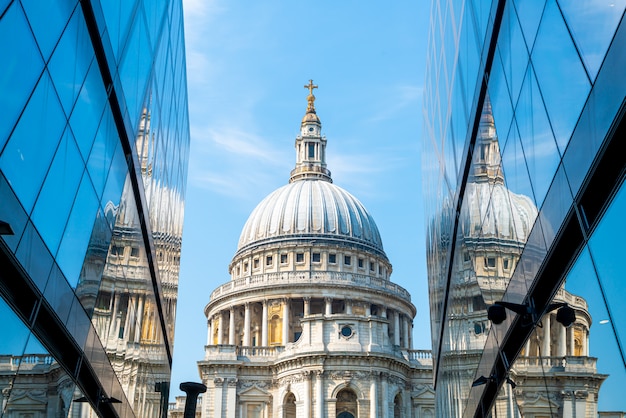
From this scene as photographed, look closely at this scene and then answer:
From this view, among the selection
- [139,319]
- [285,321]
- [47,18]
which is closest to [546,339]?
[47,18]

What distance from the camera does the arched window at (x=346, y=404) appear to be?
240 ft

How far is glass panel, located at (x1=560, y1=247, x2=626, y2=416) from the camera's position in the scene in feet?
34.0

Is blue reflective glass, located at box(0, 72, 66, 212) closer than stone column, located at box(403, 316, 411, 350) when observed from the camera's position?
Yes

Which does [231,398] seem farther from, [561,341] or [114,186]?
[561,341]

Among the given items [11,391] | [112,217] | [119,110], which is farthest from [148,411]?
[11,391]

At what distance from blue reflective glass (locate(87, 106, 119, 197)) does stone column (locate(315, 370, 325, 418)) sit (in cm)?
5570

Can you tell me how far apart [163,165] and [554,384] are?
17.7 meters

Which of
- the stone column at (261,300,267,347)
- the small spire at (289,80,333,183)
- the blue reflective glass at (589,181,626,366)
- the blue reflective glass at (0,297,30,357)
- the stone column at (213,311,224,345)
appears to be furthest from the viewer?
the small spire at (289,80,333,183)

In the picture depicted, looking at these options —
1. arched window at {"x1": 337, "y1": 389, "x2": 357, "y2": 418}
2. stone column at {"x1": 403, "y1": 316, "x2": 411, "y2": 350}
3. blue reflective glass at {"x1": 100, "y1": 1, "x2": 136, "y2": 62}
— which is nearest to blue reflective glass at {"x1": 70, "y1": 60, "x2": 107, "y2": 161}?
blue reflective glass at {"x1": 100, "y1": 1, "x2": 136, "y2": 62}

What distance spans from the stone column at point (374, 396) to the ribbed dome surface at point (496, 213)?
5074cm

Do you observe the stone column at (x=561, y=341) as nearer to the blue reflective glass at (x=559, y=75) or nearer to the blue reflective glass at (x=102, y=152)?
the blue reflective glass at (x=559, y=75)

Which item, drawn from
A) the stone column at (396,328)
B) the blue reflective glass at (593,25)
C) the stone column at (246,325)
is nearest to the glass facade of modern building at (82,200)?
the blue reflective glass at (593,25)

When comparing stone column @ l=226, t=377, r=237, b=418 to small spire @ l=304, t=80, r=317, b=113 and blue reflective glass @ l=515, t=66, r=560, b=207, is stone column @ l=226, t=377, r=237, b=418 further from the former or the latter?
blue reflective glass @ l=515, t=66, r=560, b=207

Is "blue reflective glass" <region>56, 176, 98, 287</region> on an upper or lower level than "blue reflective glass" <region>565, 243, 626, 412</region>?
upper
